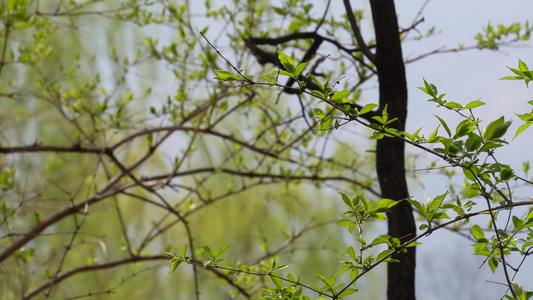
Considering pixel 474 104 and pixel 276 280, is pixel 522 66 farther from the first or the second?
pixel 276 280

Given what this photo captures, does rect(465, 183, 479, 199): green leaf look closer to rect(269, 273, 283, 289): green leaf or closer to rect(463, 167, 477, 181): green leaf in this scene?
rect(463, 167, 477, 181): green leaf

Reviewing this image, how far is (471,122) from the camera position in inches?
29.6

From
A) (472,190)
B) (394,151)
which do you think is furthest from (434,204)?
(394,151)

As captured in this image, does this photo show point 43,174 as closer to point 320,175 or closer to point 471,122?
point 320,175

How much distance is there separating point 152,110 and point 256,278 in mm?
719

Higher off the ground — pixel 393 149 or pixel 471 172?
pixel 393 149

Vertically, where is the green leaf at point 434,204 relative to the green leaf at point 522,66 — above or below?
below

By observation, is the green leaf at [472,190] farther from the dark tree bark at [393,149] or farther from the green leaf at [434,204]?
the dark tree bark at [393,149]

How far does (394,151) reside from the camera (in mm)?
1159

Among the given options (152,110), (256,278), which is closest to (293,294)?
(152,110)

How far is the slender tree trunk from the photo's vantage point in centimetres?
113

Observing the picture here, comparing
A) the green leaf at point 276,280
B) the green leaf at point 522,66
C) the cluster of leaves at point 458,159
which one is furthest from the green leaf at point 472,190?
the green leaf at point 276,280

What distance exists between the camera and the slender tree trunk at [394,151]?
1.13 meters

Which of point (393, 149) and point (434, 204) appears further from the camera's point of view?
point (393, 149)
